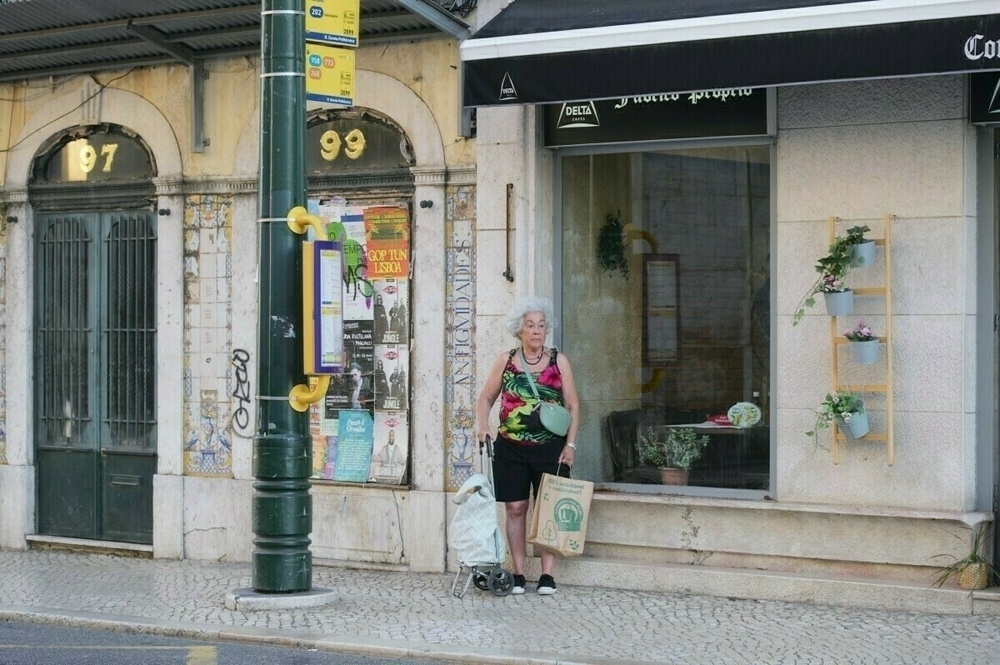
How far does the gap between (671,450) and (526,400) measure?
122 centimetres

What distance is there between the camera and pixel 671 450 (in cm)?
1043

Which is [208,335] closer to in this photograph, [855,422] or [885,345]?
[855,422]

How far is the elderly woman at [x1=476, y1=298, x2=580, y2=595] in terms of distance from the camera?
32.3ft

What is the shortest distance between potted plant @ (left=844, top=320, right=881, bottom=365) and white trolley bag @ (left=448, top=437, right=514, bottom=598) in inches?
96.9

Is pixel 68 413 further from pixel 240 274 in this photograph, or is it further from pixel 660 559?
pixel 660 559

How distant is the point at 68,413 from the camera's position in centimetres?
1277

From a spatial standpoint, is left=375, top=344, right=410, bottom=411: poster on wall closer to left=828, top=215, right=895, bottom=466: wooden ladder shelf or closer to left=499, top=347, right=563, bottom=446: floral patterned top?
left=499, top=347, right=563, bottom=446: floral patterned top

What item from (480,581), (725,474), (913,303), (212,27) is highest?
(212,27)

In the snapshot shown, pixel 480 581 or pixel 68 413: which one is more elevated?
pixel 68 413

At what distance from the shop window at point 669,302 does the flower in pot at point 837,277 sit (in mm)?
662

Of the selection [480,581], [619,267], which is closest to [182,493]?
[480,581]

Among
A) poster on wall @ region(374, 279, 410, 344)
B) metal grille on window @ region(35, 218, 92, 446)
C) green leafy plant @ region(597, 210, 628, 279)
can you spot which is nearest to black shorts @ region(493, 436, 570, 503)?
green leafy plant @ region(597, 210, 628, 279)

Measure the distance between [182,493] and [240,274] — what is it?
1829mm

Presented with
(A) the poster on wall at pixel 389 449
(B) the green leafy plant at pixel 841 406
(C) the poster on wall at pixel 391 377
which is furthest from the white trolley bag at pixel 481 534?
(B) the green leafy plant at pixel 841 406
